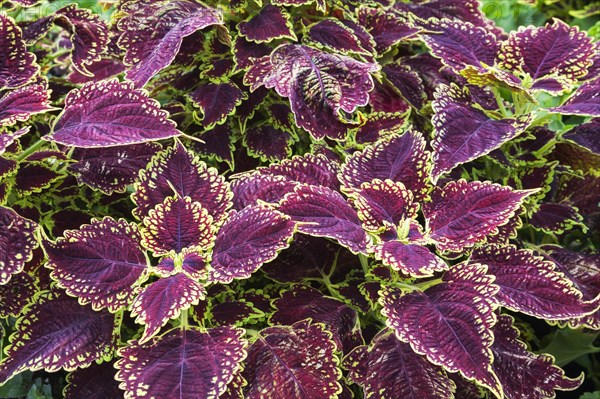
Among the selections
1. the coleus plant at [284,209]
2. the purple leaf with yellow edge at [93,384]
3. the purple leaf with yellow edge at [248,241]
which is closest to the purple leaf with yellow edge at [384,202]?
the coleus plant at [284,209]

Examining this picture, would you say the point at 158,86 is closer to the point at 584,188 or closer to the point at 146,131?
the point at 146,131

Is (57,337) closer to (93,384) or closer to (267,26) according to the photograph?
(93,384)

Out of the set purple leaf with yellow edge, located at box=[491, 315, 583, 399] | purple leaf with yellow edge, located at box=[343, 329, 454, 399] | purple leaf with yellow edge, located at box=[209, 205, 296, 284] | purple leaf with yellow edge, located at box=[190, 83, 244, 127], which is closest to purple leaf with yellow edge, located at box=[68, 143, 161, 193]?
purple leaf with yellow edge, located at box=[190, 83, 244, 127]

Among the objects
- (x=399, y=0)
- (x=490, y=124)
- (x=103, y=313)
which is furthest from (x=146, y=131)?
(x=399, y=0)

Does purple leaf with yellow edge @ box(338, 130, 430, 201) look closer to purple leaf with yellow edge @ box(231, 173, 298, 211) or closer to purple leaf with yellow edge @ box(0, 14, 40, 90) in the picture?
purple leaf with yellow edge @ box(231, 173, 298, 211)

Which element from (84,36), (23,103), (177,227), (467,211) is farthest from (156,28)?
(467,211)

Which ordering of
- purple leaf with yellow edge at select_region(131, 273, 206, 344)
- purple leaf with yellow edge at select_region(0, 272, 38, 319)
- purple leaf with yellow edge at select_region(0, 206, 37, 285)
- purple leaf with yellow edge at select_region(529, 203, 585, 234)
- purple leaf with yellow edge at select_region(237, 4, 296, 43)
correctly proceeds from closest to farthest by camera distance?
purple leaf with yellow edge at select_region(131, 273, 206, 344) → purple leaf with yellow edge at select_region(0, 206, 37, 285) → purple leaf with yellow edge at select_region(0, 272, 38, 319) → purple leaf with yellow edge at select_region(237, 4, 296, 43) → purple leaf with yellow edge at select_region(529, 203, 585, 234)
